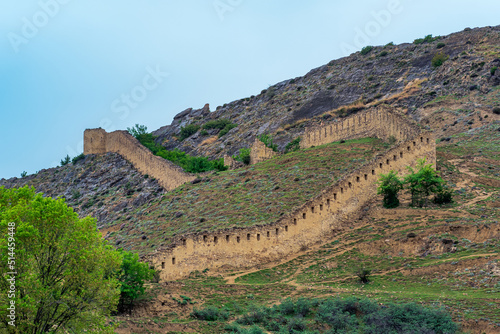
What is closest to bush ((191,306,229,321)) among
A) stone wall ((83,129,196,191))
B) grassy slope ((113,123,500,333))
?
grassy slope ((113,123,500,333))

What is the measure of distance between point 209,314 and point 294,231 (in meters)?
11.0

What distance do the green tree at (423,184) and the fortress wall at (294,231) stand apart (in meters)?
1.83

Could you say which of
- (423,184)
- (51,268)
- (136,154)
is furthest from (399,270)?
(136,154)

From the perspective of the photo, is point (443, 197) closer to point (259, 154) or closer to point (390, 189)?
point (390, 189)

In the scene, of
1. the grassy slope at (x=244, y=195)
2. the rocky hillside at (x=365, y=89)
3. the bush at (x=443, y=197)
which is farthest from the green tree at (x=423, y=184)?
the rocky hillside at (x=365, y=89)

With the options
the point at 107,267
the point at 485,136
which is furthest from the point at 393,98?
the point at 107,267

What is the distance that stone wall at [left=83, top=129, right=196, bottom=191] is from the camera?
58.1m

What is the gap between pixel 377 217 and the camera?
3916 centimetres

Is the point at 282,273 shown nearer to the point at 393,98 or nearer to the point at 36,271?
the point at 36,271

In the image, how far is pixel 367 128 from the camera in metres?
52.8

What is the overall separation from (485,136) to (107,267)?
41530 mm

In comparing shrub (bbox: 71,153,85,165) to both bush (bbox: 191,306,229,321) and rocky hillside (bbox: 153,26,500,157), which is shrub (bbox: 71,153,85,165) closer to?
rocky hillside (bbox: 153,26,500,157)

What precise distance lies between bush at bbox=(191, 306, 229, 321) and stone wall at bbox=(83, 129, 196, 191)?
28433 mm

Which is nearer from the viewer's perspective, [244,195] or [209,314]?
[209,314]
